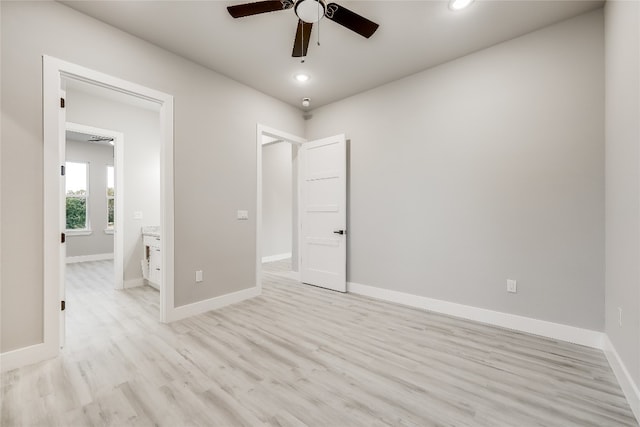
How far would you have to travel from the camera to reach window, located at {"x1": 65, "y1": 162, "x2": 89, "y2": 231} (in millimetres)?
6812

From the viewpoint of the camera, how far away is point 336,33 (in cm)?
270

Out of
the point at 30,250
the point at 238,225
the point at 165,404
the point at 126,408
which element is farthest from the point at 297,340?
the point at 30,250

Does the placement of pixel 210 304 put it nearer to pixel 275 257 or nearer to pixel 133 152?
pixel 133 152

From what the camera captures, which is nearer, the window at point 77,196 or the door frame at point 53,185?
the door frame at point 53,185

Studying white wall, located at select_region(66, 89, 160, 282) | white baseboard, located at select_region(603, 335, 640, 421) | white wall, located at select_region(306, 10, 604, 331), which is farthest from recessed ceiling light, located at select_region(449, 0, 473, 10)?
white wall, located at select_region(66, 89, 160, 282)

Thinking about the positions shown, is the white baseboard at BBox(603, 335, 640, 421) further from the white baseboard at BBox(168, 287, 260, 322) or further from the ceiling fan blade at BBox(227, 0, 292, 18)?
the white baseboard at BBox(168, 287, 260, 322)

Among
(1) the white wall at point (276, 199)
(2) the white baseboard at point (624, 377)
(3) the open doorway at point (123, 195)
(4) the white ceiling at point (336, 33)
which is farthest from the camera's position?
(1) the white wall at point (276, 199)

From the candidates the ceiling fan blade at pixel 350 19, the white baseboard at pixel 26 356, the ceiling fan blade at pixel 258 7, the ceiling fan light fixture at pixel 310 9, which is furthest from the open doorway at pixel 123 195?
the ceiling fan blade at pixel 350 19

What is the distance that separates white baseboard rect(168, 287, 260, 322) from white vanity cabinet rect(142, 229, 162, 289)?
1.16 metres

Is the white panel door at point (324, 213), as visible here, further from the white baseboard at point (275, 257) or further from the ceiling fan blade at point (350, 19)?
the white baseboard at point (275, 257)

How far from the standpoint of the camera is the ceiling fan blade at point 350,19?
2.04 meters

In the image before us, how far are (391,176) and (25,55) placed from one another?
369cm

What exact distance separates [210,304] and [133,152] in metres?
2.97

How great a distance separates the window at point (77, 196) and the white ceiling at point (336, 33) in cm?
587
